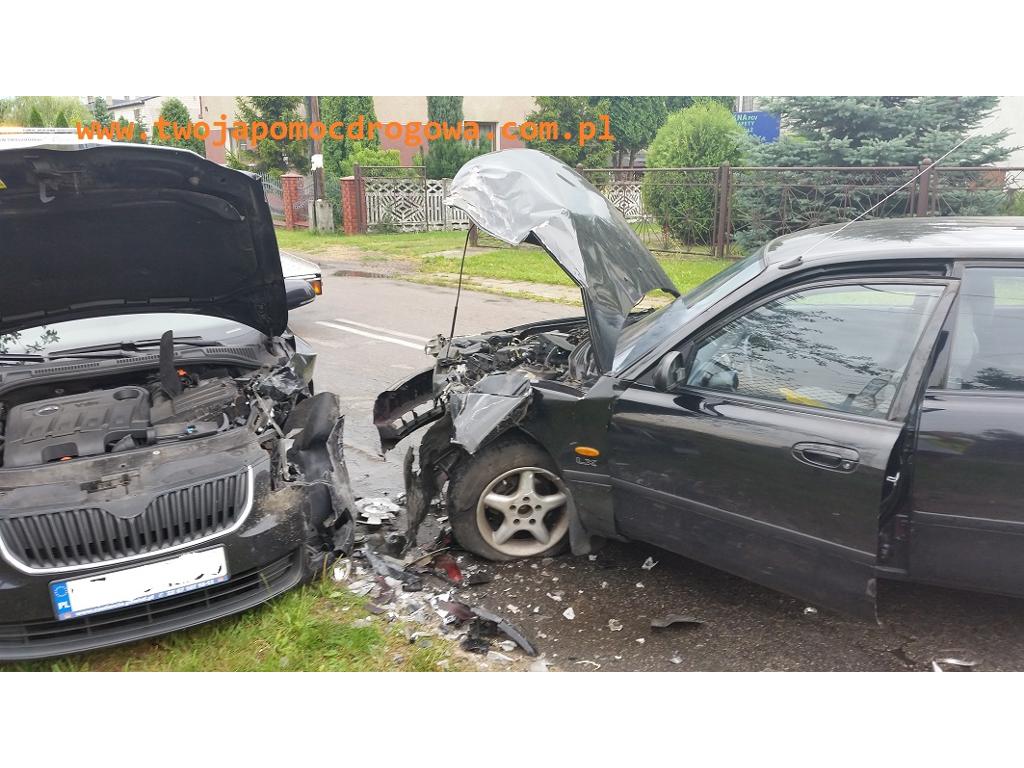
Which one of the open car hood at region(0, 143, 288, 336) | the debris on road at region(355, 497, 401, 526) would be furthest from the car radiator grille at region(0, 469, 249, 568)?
the open car hood at region(0, 143, 288, 336)

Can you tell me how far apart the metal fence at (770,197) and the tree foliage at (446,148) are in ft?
29.1

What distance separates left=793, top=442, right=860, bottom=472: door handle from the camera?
254cm

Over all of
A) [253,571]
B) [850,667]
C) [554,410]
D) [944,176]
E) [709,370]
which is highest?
[944,176]

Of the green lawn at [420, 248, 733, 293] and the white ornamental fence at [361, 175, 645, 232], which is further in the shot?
the white ornamental fence at [361, 175, 645, 232]

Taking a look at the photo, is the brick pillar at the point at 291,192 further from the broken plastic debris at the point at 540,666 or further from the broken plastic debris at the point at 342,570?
the broken plastic debris at the point at 540,666

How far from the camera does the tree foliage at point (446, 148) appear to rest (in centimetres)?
2356

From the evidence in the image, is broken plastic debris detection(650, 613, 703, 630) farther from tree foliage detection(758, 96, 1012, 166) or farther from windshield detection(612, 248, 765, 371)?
tree foliage detection(758, 96, 1012, 166)

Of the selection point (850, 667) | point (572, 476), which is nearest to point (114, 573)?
point (572, 476)

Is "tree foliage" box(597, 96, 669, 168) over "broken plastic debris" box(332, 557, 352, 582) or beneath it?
over

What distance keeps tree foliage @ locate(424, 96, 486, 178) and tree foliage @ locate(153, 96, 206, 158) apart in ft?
29.0

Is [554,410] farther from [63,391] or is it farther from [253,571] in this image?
[63,391]

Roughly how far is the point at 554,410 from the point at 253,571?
4.74ft

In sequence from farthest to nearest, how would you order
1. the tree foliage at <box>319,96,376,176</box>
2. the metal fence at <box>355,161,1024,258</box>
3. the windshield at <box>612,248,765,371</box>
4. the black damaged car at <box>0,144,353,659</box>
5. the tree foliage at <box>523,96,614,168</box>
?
the tree foliage at <box>523,96,614,168</box>, the tree foliage at <box>319,96,376,176</box>, the metal fence at <box>355,161,1024,258</box>, the windshield at <box>612,248,765,371</box>, the black damaged car at <box>0,144,353,659</box>

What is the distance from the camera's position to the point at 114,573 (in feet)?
8.87
